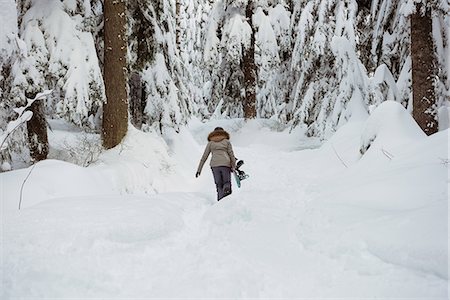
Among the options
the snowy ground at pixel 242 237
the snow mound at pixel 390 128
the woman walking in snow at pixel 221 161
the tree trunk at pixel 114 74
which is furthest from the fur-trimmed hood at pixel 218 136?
the snow mound at pixel 390 128

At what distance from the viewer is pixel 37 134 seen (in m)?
8.22

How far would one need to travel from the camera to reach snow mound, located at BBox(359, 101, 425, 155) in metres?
6.78

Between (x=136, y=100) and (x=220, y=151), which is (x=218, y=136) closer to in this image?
(x=220, y=151)

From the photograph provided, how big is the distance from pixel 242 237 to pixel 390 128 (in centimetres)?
415

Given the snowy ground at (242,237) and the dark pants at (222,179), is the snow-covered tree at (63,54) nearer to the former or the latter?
the snowy ground at (242,237)

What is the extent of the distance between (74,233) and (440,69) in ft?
27.8

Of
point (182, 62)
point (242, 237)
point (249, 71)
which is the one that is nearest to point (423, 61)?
point (242, 237)

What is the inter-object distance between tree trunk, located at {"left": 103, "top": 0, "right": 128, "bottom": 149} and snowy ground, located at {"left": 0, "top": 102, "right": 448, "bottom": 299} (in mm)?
1565

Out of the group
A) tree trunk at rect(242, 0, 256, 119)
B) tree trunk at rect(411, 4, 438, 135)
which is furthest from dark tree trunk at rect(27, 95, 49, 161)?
tree trunk at rect(242, 0, 256, 119)

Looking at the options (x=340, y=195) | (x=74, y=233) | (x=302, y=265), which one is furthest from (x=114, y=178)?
(x=302, y=265)

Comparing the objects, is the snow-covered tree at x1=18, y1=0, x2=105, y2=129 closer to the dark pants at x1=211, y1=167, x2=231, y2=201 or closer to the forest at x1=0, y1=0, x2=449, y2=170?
the forest at x1=0, y1=0, x2=449, y2=170

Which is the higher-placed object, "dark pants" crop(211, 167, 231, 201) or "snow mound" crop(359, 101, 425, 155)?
"snow mound" crop(359, 101, 425, 155)

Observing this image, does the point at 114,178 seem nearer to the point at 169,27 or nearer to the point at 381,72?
the point at 169,27

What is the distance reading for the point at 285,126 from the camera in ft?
59.7
